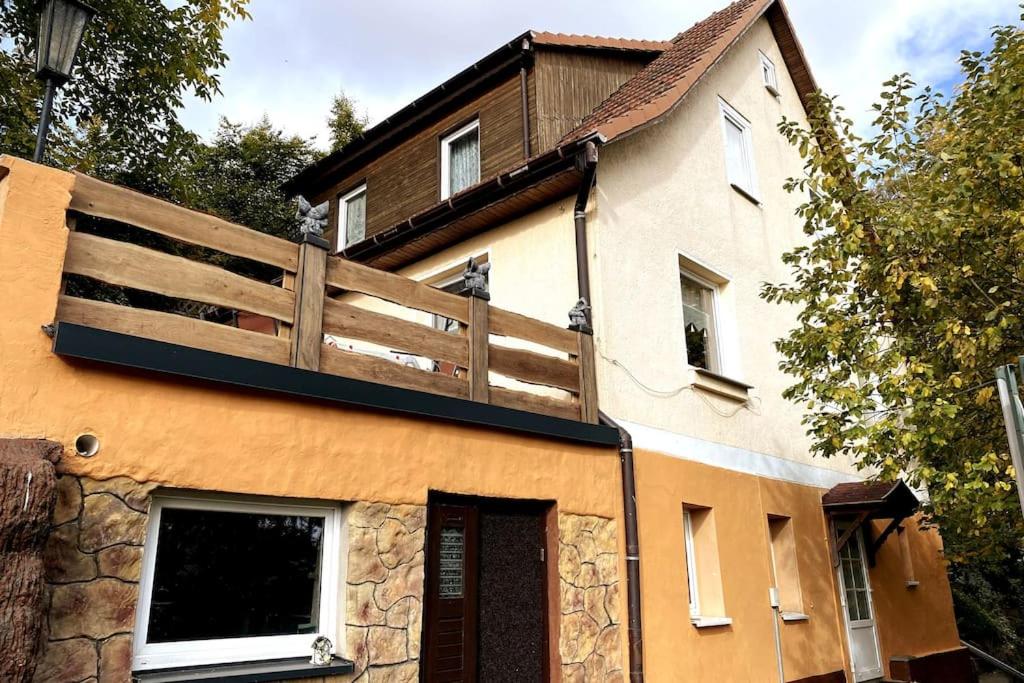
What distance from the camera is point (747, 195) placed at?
1075cm

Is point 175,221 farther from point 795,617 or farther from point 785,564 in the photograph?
point 785,564

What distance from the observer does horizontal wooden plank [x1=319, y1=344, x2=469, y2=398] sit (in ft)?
16.8

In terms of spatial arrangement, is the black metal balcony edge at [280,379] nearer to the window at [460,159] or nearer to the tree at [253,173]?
the window at [460,159]

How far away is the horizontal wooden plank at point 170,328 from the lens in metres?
4.07

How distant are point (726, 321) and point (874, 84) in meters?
3.14

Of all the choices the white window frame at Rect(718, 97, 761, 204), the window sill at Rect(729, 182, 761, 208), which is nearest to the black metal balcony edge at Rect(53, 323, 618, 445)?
the window sill at Rect(729, 182, 761, 208)

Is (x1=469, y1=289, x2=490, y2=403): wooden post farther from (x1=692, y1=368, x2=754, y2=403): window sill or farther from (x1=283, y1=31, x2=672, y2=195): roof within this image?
(x1=283, y1=31, x2=672, y2=195): roof

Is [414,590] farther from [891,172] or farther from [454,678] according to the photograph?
[891,172]

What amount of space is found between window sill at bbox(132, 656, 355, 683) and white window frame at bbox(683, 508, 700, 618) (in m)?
4.30

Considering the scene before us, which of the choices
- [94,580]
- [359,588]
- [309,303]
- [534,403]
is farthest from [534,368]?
[94,580]

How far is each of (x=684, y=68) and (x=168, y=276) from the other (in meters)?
7.44

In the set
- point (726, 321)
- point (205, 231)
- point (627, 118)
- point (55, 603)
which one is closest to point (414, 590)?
point (55, 603)

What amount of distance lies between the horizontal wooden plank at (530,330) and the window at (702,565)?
2.36 metres

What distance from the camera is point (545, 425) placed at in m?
6.39
